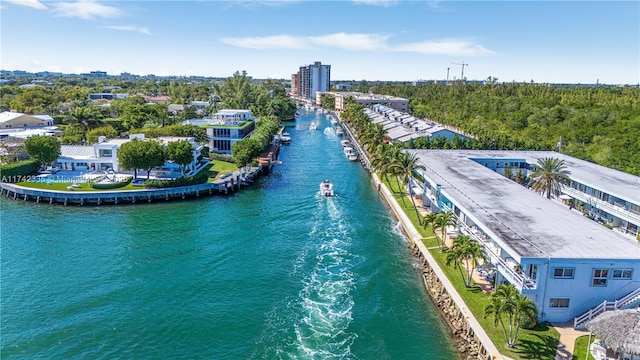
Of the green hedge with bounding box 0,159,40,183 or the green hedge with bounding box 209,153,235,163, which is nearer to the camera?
the green hedge with bounding box 0,159,40,183

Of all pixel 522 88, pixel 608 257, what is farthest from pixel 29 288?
pixel 522 88

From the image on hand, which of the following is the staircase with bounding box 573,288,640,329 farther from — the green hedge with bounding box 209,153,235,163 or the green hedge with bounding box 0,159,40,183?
the green hedge with bounding box 0,159,40,183

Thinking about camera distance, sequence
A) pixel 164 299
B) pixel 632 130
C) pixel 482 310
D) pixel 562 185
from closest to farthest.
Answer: pixel 482 310, pixel 164 299, pixel 562 185, pixel 632 130

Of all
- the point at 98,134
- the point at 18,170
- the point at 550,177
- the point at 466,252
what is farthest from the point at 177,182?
the point at 550,177

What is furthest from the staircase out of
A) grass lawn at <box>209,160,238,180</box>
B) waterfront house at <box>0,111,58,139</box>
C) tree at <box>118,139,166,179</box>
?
waterfront house at <box>0,111,58,139</box>

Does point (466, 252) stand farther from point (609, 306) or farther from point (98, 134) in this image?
point (98, 134)

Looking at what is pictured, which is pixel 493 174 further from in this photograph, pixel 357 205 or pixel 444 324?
pixel 444 324
